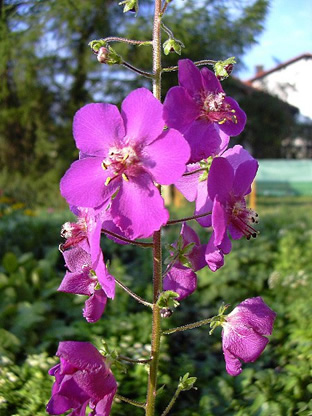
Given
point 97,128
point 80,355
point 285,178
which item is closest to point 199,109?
point 97,128

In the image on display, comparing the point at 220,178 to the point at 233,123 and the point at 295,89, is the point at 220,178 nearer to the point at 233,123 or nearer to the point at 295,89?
the point at 233,123

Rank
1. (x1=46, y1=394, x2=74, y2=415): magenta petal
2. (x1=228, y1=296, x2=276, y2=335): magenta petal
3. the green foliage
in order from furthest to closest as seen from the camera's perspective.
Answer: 1. the green foliage
2. (x1=228, y1=296, x2=276, y2=335): magenta petal
3. (x1=46, y1=394, x2=74, y2=415): magenta petal

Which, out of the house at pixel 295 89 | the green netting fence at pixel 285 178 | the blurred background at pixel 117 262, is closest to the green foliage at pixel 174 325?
the blurred background at pixel 117 262

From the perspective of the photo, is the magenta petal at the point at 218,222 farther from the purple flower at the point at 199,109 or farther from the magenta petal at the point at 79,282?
the magenta petal at the point at 79,282

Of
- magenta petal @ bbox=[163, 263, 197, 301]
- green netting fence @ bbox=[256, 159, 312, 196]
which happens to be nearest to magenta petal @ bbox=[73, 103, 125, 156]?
magenta petal @ bbox=[163, 263, 197, 301]

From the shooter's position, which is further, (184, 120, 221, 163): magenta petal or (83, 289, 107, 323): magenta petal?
(83, 289, 107, 323): magenta petal

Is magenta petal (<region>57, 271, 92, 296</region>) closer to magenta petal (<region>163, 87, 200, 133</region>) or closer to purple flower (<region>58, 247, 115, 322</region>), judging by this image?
purple flower (<region>58, 247, 115, 322</region>)
